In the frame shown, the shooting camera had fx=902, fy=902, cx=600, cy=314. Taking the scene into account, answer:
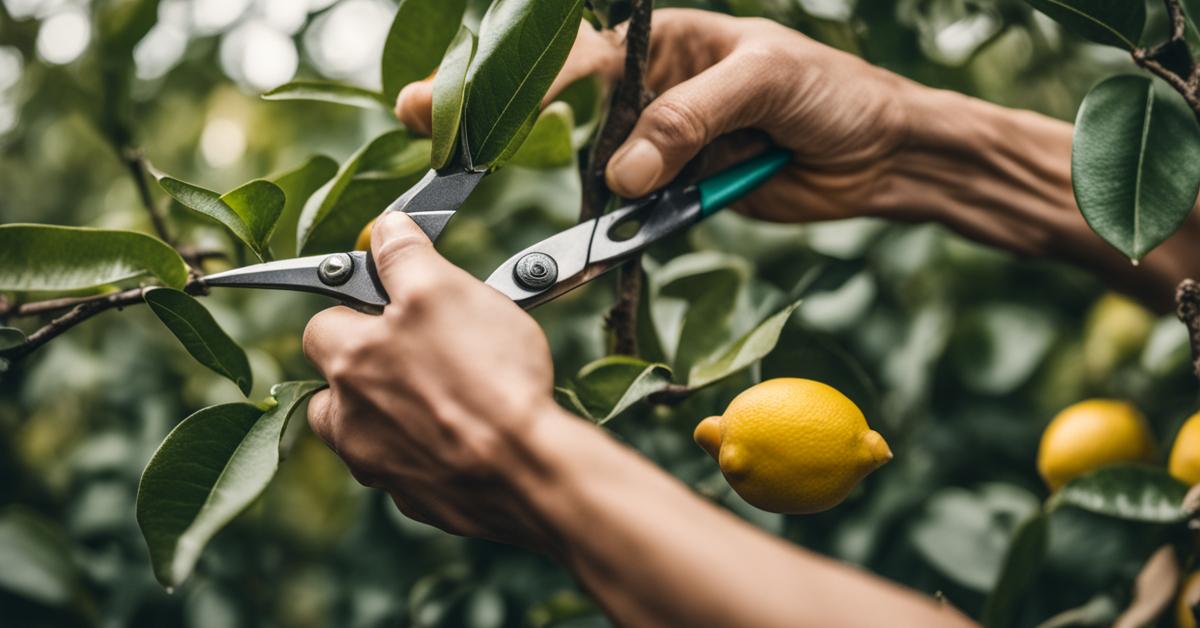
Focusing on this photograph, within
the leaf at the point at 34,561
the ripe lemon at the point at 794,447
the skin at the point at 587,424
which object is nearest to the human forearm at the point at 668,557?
the skin at the point at 587,424

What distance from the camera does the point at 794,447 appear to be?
70 cm

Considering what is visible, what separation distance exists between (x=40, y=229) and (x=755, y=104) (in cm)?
63

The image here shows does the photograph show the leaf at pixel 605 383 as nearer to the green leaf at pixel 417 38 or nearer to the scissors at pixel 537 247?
the scissors at pixel 537 247

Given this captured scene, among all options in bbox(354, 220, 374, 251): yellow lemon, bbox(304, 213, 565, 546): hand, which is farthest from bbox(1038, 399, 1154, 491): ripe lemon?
bbox(354, 220, 374, 251): yellow lemon

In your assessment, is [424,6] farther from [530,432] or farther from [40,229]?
[530,432]

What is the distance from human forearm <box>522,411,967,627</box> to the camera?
20.6 inches

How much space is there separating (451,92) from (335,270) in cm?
17

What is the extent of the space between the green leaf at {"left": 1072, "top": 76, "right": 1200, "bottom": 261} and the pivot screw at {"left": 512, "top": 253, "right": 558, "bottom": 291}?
17.1 inches

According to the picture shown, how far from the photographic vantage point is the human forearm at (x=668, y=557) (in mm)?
523

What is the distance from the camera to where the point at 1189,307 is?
30.1 inches

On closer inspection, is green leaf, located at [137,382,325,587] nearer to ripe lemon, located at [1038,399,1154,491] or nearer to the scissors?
the scissors

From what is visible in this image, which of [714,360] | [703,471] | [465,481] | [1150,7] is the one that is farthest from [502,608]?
[1150,7]

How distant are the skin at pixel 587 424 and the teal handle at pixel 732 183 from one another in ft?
0.13

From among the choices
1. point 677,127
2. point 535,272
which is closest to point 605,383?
point 535,272
